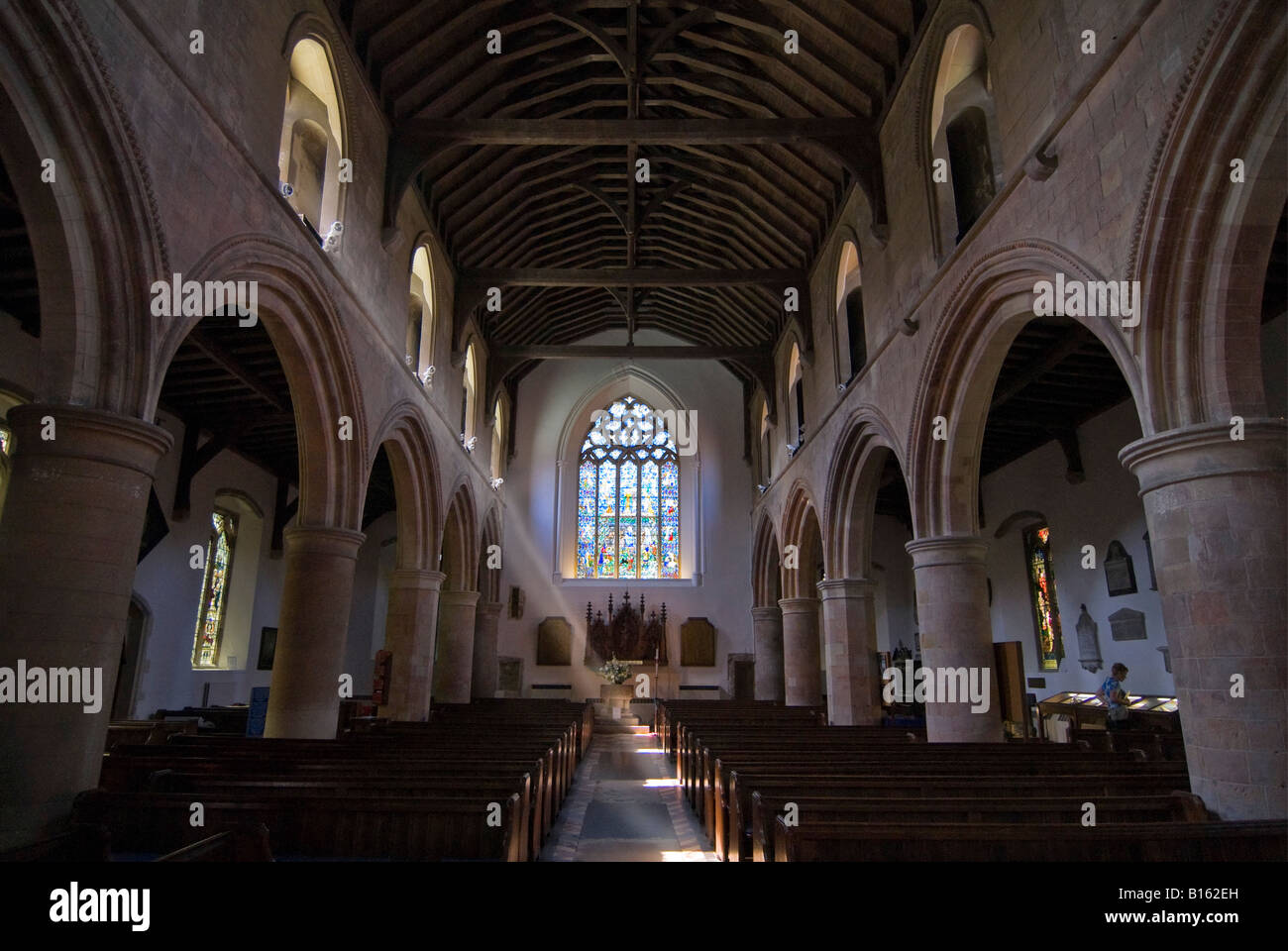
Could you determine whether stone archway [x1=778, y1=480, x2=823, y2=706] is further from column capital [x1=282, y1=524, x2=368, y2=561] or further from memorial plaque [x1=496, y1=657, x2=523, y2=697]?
column capital [x1=282, y1=524, x2=368, y2=561]

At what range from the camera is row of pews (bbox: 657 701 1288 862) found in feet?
9.84

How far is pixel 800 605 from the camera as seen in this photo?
12.8m

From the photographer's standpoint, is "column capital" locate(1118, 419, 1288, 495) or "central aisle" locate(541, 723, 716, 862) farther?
"central aisle" locate(541, 723, 716, 862)

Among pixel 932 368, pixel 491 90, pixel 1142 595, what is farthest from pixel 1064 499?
pixel 491 90

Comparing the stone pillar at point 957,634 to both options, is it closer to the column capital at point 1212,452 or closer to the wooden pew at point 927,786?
the wooden pew at point 927,786

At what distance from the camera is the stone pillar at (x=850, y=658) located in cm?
950

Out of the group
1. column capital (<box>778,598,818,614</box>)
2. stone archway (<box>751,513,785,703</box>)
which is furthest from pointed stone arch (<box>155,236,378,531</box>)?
stone archway (<box>751,513,785,703</box>)

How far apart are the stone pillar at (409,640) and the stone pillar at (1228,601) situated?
26.9 feet

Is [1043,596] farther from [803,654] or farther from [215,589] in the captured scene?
[215,589]

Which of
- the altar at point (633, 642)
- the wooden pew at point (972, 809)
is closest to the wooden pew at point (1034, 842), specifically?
the wooden pew at point (972, 809)

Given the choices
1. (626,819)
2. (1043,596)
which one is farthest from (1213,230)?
(1043,596)

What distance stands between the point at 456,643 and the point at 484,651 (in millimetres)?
3116

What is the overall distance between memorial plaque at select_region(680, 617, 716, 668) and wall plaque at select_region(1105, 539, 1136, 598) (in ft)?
27.3
